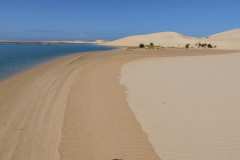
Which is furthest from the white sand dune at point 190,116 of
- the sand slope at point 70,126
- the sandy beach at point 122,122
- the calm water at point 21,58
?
the calm water at point 21,58

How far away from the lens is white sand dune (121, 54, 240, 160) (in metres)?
6.62

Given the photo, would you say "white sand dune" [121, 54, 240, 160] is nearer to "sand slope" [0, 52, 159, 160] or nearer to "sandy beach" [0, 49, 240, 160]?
"sandy beach" [0, 49, 240, 160]

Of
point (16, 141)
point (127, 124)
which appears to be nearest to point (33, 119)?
point (16, 141)

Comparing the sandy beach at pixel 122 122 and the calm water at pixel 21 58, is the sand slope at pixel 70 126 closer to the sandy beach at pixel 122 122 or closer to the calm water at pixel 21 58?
the sandy beach at pixel 122 122

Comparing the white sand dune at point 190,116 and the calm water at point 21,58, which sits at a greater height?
the white sand dune at point 190,116

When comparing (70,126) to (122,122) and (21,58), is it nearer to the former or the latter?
(122,122)

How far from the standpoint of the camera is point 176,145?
22.5 feet

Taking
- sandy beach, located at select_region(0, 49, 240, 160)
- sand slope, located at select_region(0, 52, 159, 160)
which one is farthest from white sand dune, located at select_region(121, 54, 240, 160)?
sand slope, located at select_region(0, 52, 159, 160)

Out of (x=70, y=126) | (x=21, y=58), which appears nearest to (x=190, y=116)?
(x=70, y=126)

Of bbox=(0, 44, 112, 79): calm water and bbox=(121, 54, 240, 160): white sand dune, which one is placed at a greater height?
bbox=(121, 54, 240, 160): white sand dune

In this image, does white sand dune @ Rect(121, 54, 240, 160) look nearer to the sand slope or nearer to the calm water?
the sand slope

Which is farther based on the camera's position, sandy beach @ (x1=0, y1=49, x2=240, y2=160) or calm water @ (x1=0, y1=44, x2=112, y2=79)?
calm water @ (x1=0, y1=44, x2=112, y2=79)

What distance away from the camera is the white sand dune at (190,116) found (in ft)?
21.7

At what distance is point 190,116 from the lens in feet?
29.0
